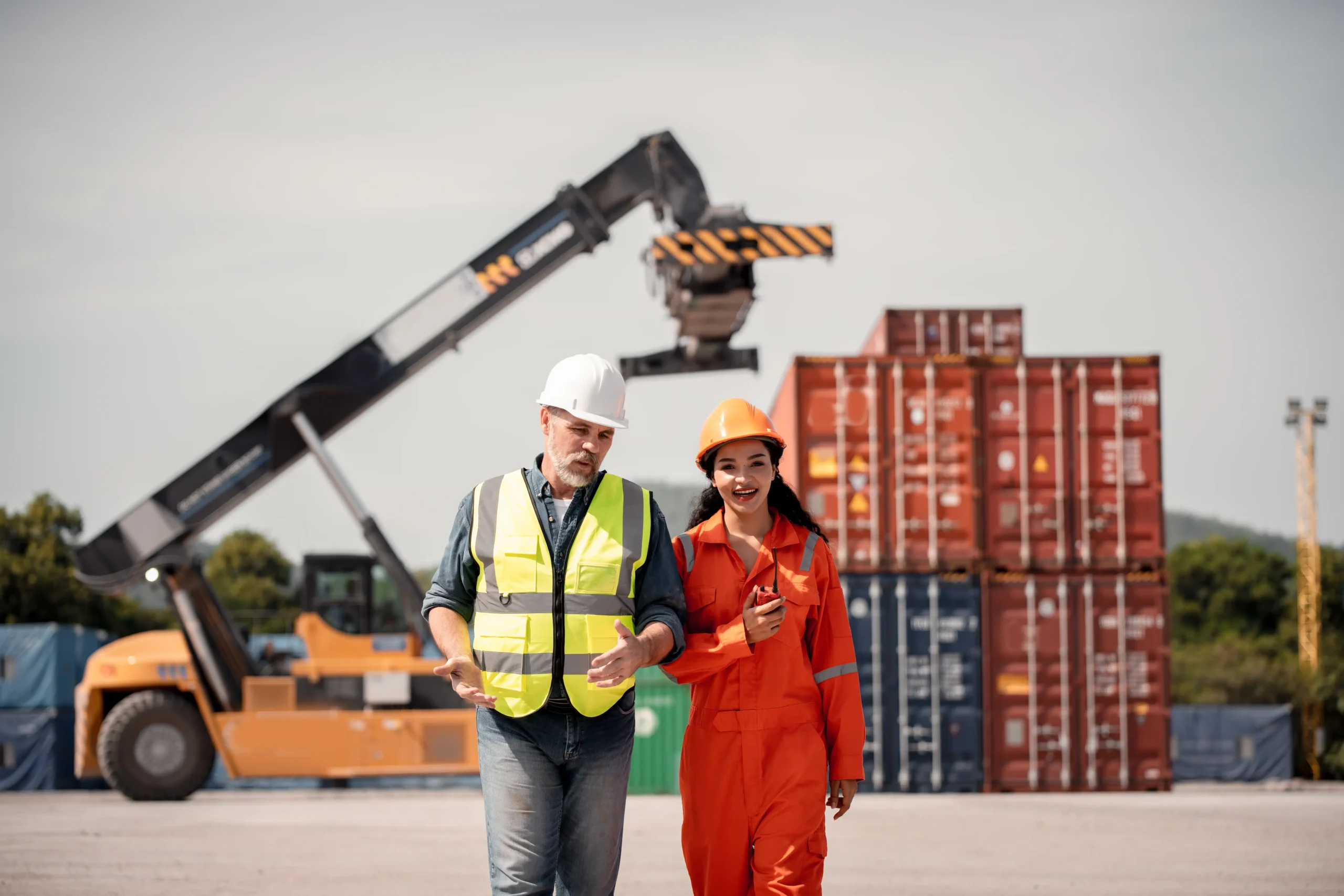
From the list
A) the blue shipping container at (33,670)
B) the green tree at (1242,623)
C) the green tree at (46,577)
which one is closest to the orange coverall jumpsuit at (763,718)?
the blue shipping container at (33,670)

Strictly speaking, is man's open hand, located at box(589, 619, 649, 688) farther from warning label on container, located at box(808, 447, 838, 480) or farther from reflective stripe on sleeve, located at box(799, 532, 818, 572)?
warning label on container, located at box(808, 447, 838, 480)

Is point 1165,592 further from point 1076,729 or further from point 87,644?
point 87,644

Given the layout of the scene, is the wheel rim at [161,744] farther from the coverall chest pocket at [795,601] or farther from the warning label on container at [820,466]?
the coverall chest pocket at [795,601]

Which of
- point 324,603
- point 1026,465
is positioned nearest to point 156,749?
point 324,603

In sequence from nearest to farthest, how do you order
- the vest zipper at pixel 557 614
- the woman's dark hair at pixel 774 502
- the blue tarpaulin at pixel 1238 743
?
the vest zipper at pixel 557 614 → the woman's dark hair at pixel 774 502 → the blue tarpaulin at pixel 1238 743

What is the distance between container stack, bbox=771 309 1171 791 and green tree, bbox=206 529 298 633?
65.4m

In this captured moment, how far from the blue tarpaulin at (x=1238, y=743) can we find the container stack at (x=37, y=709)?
1598 cm

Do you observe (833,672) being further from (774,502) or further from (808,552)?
(774,502)

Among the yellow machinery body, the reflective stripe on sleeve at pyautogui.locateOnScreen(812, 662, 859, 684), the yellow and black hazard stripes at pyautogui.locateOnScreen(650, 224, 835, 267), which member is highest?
the yellow and black hazard stripes at pyautogui.locateOnScreen(650, 224, 835, 267)

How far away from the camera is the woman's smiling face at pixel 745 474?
4.67 m

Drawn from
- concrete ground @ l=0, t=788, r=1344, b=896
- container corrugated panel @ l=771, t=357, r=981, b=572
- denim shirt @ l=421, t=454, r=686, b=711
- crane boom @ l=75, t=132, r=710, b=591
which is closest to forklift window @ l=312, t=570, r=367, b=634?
crane boom @ l=75, t=132, r=710, b=591

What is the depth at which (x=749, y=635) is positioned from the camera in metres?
4.33

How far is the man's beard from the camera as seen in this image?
4.11 meters

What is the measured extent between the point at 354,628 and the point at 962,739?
6.87 metres
